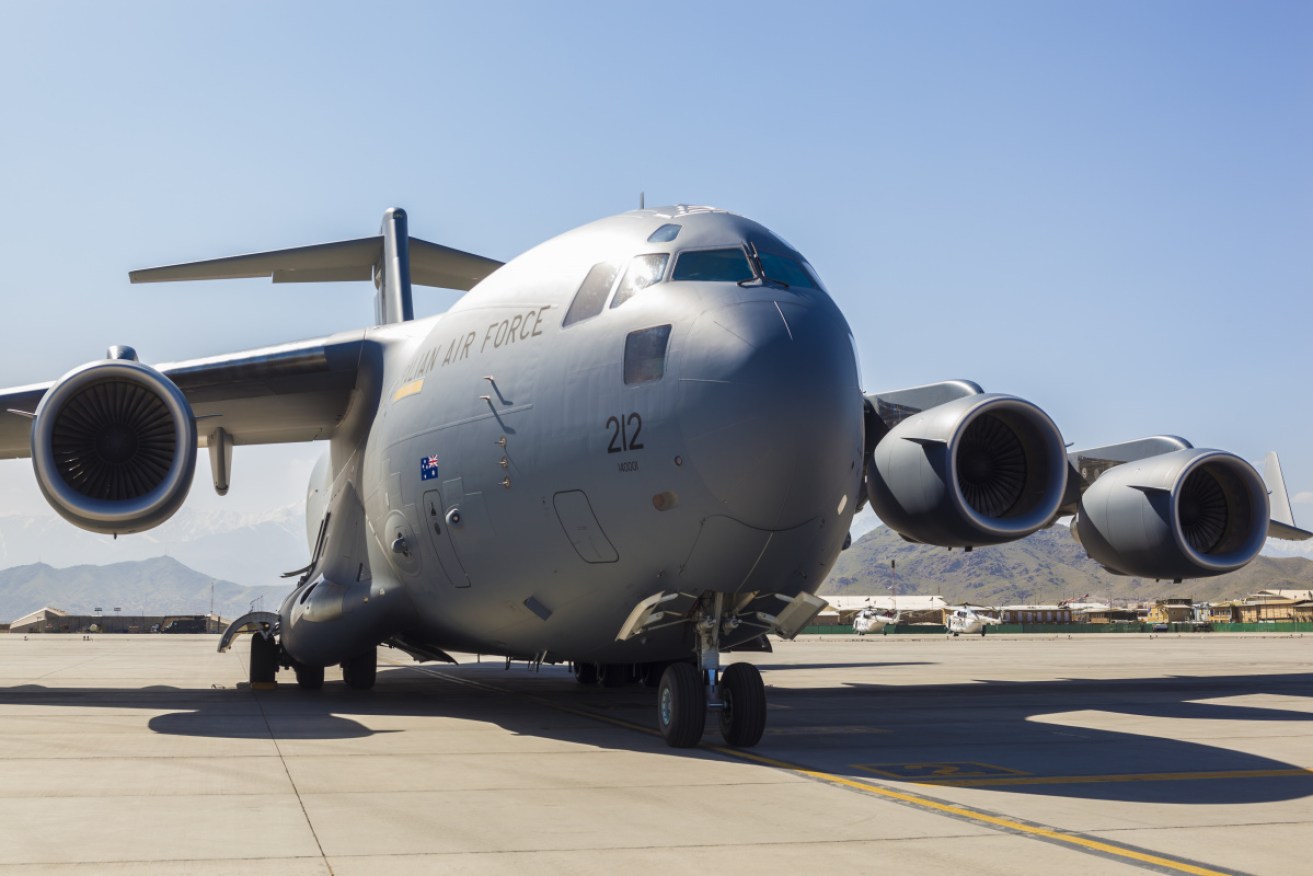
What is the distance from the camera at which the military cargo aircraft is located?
962 cm

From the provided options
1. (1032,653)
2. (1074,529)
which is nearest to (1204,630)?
(1032,653)

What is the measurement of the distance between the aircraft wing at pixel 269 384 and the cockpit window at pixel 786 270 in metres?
6.58

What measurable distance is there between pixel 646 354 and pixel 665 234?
1.42 meters

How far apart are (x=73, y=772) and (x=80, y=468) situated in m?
6.06

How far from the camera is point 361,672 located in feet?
54.4

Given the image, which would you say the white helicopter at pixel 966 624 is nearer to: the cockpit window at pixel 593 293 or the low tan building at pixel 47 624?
the low tan building at pixel 47 624

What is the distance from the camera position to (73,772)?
8508mm

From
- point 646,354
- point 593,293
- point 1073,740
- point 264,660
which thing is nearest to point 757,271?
point 646,354

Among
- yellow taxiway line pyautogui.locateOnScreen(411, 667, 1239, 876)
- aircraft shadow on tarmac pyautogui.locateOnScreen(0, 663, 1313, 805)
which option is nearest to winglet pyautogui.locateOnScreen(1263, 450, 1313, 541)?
aircraft shadow on tarmac pyautogui.locateOnScreen(0, 663, 1313, 805)

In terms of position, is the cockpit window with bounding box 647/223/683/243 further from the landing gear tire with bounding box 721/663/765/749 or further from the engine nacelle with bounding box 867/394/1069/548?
the engine nacelle with bounding box 867/394/1069/548

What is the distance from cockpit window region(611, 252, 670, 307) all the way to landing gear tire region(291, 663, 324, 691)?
28.1 ft

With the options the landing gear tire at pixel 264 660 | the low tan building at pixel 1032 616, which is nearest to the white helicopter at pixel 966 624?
the low tan building at pixel 1032 616

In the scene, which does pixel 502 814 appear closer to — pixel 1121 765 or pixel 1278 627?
pixel 1121 765

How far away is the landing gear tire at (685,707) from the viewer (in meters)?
9.67
